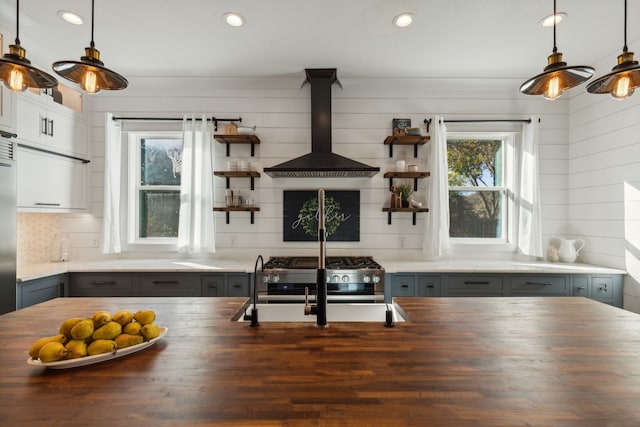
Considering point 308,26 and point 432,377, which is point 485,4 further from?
point 432,377

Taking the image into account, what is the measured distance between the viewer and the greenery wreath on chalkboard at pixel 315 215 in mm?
3439

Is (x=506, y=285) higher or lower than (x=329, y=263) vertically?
lower

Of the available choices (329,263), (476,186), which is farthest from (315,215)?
(476,186)

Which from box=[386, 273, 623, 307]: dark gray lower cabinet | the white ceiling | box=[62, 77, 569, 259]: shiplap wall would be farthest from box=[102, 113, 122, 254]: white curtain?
box=[386, 273, 623, 307]: dark gray lower cabinet

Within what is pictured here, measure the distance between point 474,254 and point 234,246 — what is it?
8.52ft

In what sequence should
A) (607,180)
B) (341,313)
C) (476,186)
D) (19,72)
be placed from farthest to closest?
(476,186) → (607,180) → (341,313) → (19,72)

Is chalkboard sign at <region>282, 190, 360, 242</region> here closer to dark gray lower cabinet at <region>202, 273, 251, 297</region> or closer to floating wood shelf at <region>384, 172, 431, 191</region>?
floating wood shelf at <region>384, 172, 431, 191</region>

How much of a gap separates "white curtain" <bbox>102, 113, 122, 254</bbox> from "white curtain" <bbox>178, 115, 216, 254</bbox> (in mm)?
674

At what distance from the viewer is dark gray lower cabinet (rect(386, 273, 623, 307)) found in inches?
111

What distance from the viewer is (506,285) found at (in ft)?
9.39

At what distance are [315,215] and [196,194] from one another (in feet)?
4.06

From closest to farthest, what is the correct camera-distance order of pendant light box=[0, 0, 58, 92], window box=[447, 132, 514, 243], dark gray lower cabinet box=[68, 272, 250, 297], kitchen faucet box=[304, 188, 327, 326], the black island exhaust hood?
kitchen faucet box=[304, 188, 327, 326]
pendant light box=[0, 0, 58, 92]
dark gray lower cabinet box=[68, 272, 250, 297]
the black island exhaust hood
window box=[447, 132, 514, 243]

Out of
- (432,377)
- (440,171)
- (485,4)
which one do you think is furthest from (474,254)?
(432,377)

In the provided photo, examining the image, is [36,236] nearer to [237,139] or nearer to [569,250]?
[237,139]
